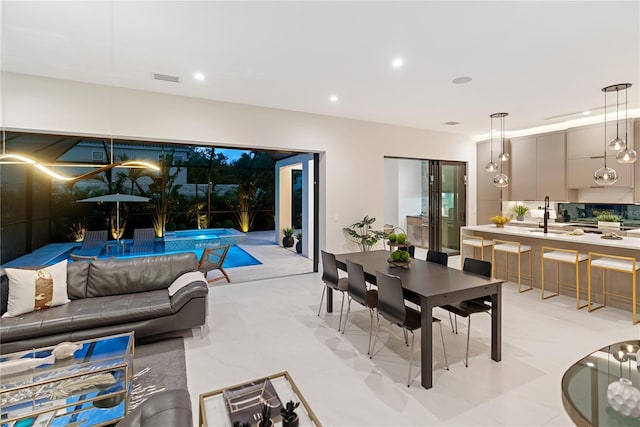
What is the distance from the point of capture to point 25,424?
2.04 m

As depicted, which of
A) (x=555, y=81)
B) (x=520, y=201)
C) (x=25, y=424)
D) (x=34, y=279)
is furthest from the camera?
(x=520, y=201)

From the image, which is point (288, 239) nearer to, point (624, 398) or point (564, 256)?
point (564, 256)

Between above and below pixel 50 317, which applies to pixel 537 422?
below

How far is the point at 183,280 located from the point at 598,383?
3681mm

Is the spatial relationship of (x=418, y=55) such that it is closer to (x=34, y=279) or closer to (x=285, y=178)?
(x=34, y=279)

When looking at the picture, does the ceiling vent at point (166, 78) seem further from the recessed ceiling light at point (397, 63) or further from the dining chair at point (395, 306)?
the dining chair at point (395, 306)

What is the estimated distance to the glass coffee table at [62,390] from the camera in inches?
78.5

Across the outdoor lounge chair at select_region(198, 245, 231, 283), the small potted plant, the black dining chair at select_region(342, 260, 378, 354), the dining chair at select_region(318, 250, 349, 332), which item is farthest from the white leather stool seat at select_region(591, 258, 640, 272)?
the outdoor lounge chair at select_region(198, 245, 231, 283)

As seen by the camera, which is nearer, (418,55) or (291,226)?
(418,55)

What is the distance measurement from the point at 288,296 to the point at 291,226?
5598mm

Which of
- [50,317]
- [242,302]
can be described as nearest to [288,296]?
[242,302]

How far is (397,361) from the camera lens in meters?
2.93

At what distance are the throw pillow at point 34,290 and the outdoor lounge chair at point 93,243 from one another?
1.55m

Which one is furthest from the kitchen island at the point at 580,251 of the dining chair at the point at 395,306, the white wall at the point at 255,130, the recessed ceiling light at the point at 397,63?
the recessed ceiling light at the point at 397,63
